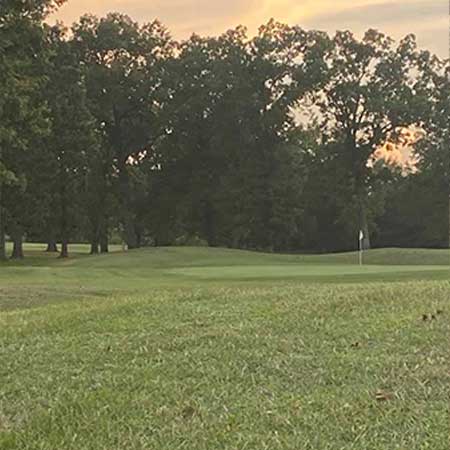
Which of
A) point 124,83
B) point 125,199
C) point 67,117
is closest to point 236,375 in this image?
point 67,117

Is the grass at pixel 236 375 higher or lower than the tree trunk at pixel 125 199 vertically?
lower

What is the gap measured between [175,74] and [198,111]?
92.0 inches

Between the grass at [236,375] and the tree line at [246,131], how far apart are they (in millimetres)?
28921

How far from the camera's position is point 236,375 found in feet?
15.4

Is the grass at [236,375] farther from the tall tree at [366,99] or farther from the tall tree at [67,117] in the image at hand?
the tall tree at [366,99]

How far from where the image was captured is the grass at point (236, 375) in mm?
3688

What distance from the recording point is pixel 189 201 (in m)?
41.7

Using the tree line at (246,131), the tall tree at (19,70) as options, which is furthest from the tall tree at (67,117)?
the tall tree at (19,70)

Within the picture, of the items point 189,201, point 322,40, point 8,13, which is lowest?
point 189,201

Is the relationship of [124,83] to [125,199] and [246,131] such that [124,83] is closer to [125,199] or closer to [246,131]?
[125,199]

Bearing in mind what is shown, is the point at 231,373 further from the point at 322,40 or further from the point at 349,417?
the point at 322,40

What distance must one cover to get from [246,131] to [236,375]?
35.0 m

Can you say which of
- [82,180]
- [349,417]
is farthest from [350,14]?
[82,180]

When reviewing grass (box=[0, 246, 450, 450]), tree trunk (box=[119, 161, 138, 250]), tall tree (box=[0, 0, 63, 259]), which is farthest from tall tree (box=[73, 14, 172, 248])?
grass (box=[0, 246, 450, 450])
